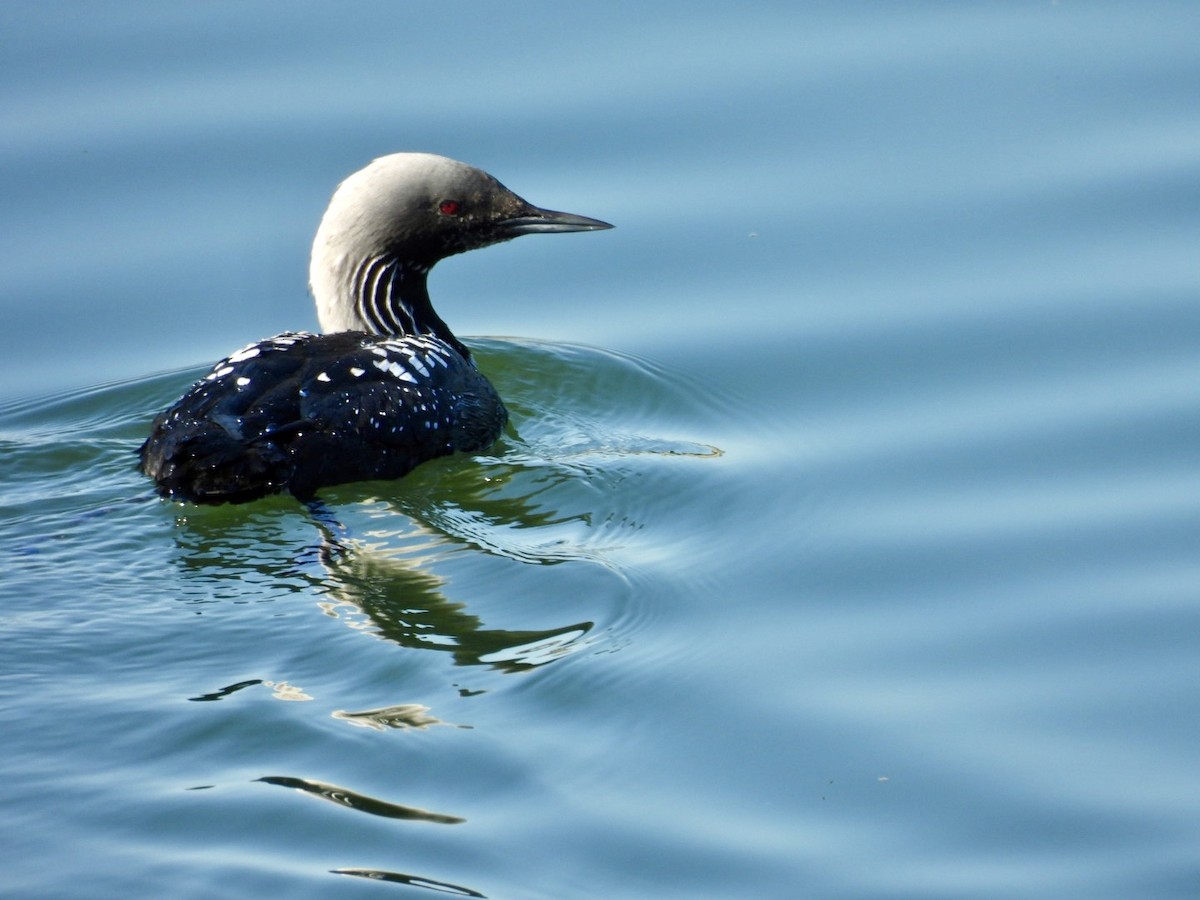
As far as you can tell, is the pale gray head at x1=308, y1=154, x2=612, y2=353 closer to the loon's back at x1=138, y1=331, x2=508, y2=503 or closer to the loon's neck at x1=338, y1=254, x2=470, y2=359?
the loon's neck at x1=338, y1=254, x2=470, y2=359

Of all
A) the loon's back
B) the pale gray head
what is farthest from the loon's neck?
the loon's back

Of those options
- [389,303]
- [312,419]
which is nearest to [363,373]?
[312,419]

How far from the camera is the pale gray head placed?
786 centimetres

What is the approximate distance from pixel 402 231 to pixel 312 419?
1396 mm

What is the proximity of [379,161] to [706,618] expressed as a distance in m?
2.85

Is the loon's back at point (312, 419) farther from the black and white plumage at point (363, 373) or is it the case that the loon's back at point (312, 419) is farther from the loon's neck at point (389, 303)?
the loon's neck at point (389, 303)

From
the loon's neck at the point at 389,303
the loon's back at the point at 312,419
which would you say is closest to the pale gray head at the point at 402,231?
the loon's neck at the point at 389,303

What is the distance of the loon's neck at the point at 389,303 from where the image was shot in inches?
314

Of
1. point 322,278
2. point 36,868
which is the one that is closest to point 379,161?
point 322,278

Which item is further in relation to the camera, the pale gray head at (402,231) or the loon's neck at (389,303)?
the loon's neck at (389,303)

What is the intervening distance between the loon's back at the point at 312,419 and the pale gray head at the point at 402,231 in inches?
15.2

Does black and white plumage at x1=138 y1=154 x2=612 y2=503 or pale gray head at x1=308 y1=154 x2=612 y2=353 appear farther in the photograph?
pale gray head at x1=308 y1=154 x2=612 y2=353

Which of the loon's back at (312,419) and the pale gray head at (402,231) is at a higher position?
the pale gray head at (402,231)

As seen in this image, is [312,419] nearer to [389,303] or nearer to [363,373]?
[363,373]
